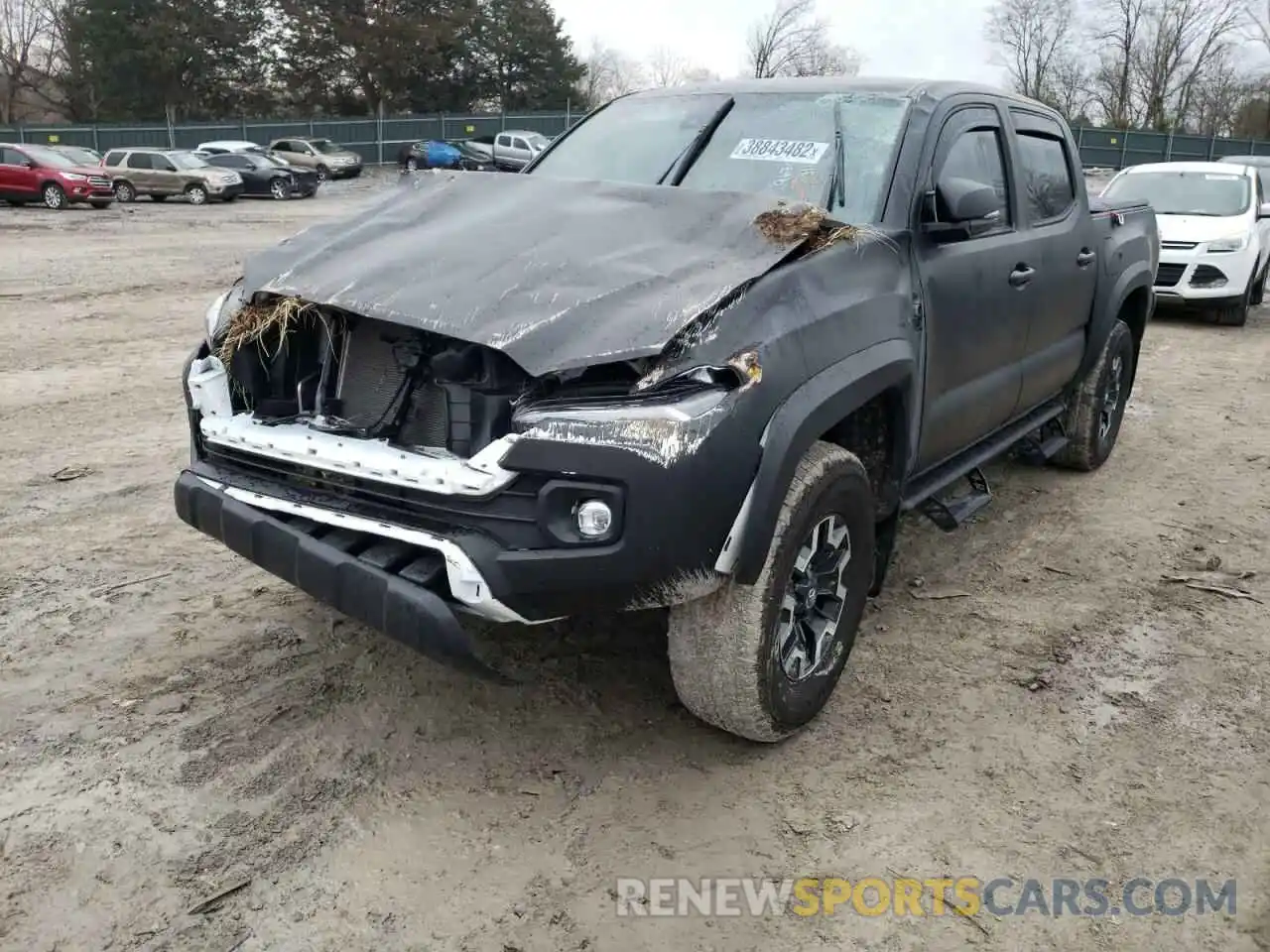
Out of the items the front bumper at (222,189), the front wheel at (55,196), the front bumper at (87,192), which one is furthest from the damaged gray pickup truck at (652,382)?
the front bumper at (222,189)

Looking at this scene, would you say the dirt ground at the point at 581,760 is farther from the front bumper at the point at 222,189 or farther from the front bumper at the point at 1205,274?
the front bumper at the point at 222,189

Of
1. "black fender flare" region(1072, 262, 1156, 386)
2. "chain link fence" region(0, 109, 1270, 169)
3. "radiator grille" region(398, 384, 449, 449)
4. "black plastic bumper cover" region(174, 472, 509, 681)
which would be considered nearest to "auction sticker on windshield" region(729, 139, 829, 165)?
"radiator grille" region(398, 384, 449, 449)

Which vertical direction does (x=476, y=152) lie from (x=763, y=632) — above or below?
above

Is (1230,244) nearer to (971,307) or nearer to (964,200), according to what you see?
(971,307)

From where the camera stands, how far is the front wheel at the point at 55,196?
2278cm

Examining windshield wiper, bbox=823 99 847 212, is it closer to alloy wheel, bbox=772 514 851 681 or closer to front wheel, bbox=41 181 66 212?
alloy wheel, bbox=772 514 851 681

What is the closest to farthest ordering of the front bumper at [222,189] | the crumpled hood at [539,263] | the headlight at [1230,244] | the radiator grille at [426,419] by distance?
the crumpled hood at [539,263] → the radiator grille at [426,419] → the headlight at [1230,244] → the front bumper at [222,189]

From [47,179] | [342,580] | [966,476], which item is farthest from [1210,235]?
[47,179]

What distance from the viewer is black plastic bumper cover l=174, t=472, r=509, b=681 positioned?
256cm

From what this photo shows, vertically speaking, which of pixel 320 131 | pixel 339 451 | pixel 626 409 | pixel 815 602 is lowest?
pixel 815 602

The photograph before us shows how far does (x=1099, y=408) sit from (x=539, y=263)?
3.98 meters

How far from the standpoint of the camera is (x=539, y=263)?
2.94 metres

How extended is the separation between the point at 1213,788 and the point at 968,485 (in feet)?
8.75

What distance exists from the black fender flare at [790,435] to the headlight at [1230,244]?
951 centimetres
